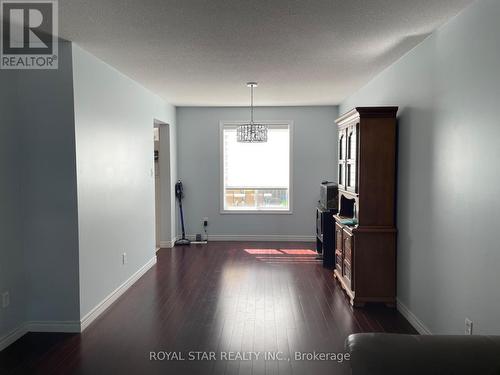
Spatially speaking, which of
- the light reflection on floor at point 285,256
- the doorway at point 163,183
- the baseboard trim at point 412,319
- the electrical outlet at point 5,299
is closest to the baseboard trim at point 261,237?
the doorway at point 163,183

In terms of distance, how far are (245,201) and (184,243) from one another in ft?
4.63

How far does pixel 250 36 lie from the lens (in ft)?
10.5

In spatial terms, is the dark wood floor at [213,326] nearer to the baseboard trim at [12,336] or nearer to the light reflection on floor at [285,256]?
the baseboard trim at [12,336]

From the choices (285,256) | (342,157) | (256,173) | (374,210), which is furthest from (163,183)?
(374,210)

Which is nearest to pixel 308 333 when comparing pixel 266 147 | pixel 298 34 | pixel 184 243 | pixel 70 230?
pixel 70 230

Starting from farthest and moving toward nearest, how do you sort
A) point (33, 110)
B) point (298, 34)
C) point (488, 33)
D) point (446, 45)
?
1. point (33, 110)
2. point (298, 34)
3. point (446, 45)
4. point (488, 33)

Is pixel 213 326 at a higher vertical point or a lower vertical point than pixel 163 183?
lower

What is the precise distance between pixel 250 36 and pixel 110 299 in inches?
118

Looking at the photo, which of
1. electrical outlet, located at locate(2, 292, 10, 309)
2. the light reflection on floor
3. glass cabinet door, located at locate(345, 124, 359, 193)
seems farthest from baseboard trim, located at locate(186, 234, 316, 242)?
electrical outlet, located at locate(2, 292, 10, 309)

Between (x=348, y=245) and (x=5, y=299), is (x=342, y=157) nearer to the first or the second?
(x=348, y=245)

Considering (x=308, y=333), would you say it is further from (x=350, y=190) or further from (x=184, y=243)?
(x=184, y=243)

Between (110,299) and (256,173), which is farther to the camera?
(256,173)

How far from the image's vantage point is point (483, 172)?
96.4 inches

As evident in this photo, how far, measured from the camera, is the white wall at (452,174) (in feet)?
7.80
